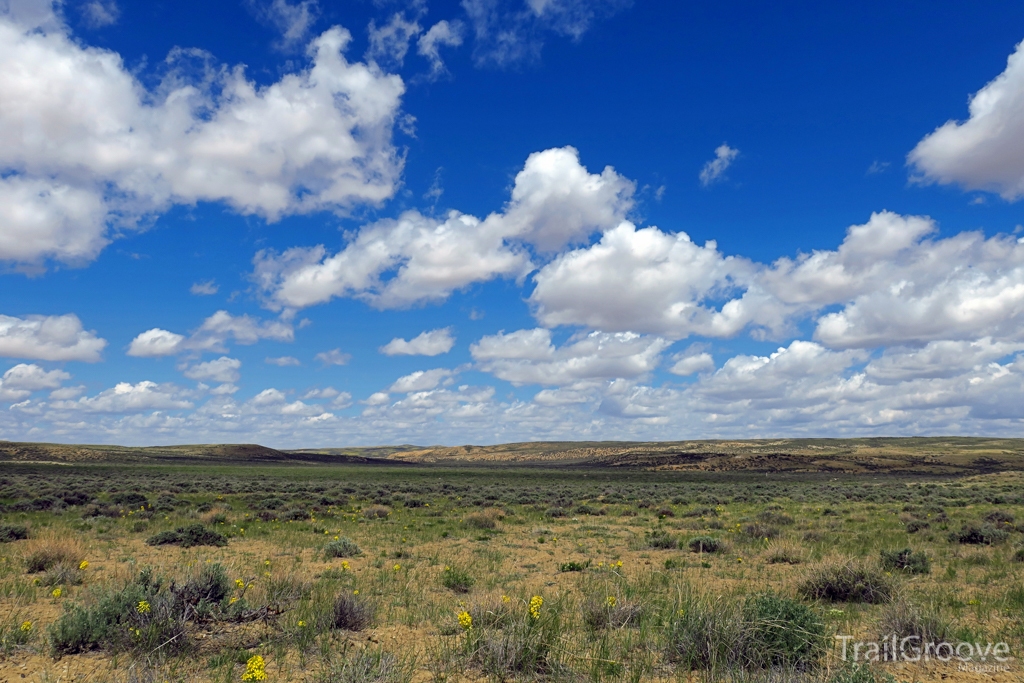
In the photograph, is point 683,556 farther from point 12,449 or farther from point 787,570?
point 12,449

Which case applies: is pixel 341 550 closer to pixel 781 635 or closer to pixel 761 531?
pixel 781 635

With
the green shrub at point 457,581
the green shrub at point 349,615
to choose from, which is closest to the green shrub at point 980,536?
the green shrub at point 457,581

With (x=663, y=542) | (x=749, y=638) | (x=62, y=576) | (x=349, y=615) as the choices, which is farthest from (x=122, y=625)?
(x=663, y=542)

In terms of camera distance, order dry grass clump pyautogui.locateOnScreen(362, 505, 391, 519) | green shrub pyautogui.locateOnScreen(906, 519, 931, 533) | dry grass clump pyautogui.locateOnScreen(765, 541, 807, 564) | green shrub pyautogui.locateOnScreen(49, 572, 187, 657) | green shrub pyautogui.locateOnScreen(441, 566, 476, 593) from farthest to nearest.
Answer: dry grass clump pyautogui.locateOnScreen(362, 505, 391, 519), green shrub pyautogui.locateOnScreen(906, 519, 931, 533), dry grass clump pyautogui.locateOnScreen(765, 541, 807, 564), green shrub pyautogui.locateOnScreen(441, 566, 476, 593), green shrub pyautogui.locateOnScreen(49, 572, 187, 657)

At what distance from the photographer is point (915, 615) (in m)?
6.52

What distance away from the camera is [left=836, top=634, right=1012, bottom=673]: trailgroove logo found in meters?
6.10

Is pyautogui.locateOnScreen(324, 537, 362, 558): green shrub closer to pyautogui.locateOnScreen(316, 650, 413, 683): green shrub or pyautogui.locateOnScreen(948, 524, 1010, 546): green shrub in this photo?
A: pyautogui.locateOnScreen(316, 650, 413, 683): green shrub

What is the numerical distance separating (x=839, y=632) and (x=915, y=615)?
1.04m

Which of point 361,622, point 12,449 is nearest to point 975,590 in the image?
point 361,622

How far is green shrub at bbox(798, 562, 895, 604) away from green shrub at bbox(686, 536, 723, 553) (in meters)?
5.49

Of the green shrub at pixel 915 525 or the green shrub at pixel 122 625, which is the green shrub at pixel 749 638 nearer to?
the green shrub at pixel 122 625

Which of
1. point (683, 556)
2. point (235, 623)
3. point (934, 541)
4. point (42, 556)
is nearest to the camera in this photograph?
point (235, 623)

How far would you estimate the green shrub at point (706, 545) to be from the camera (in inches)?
596

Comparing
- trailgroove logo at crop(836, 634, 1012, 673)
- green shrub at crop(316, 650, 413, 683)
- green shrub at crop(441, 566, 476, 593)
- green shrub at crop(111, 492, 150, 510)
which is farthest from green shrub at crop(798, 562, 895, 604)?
green shrub at crop(111, 492, 150, 510)
